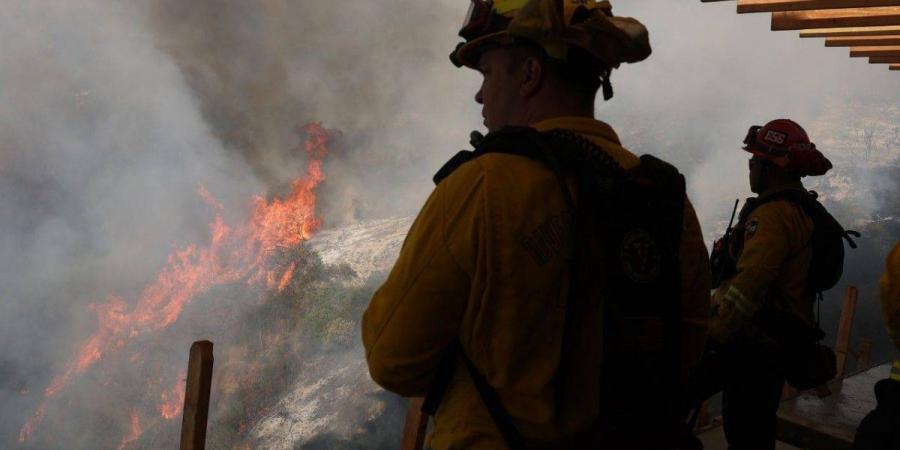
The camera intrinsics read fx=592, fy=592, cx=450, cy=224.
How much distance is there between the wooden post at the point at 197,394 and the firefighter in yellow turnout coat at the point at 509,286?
1367 millimetres

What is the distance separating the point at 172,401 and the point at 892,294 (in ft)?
52.2

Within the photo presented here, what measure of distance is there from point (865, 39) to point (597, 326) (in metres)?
3.87

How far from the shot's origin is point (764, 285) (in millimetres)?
2824

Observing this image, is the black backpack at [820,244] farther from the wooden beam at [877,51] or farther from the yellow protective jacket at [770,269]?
the wooden beam at [877,51]

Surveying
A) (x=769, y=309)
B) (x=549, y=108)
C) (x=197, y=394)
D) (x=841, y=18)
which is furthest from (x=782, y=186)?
(x=197, y=394)

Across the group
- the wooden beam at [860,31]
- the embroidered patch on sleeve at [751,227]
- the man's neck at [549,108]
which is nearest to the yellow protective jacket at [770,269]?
the embroidered patch on sleeve at [751,227]

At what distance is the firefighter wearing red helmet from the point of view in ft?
9.39

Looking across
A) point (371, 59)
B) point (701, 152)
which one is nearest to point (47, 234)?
point (371, 59)

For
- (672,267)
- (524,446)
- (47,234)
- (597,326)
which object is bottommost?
(524,446)

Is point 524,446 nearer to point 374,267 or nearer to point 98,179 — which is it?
point 374,267

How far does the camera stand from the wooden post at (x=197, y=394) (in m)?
2.23

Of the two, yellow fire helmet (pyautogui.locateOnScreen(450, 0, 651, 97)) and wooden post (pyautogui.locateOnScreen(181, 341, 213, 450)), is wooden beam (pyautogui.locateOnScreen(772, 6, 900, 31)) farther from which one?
wooden post (pyautogui.locateOnScreen(181, 341, 213, 450))

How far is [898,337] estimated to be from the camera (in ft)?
7.27

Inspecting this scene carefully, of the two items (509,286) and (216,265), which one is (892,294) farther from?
(216,265)
